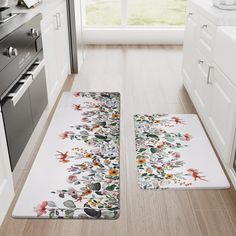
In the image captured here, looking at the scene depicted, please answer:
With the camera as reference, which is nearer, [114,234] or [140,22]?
[114,234]

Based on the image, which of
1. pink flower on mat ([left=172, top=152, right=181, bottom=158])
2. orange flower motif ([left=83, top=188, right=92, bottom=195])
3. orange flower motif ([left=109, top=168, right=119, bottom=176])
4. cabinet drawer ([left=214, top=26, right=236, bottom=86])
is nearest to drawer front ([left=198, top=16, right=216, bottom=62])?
cabinet drawer ([left=214, top=26, right=236, bottom=86])

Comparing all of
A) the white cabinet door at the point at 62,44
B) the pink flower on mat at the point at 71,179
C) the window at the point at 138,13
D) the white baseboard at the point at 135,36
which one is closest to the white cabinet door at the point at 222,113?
the pink flower on mat at the point at 71,179

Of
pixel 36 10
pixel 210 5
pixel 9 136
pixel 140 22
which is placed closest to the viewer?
pixel 9 136

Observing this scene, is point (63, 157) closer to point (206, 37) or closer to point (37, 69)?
point (37, 69)

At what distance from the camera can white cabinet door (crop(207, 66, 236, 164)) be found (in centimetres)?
205

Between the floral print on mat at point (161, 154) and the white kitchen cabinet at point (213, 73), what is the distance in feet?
0.78

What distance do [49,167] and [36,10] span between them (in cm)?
128

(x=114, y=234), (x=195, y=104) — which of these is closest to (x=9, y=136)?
(x=114, y=234)

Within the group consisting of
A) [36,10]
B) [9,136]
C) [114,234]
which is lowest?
[114,234]

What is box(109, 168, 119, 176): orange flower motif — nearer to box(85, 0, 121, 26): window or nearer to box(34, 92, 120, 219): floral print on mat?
box(34, 92, 120, 219): floral print on mat

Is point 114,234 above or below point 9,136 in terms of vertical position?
below

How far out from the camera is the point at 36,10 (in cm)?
270

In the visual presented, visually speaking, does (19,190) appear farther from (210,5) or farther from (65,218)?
(210,5)

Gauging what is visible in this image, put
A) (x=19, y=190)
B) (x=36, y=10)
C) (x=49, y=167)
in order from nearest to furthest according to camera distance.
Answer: (x=19, y=190) < (x=49, y=167) < (x=36, y=10)
